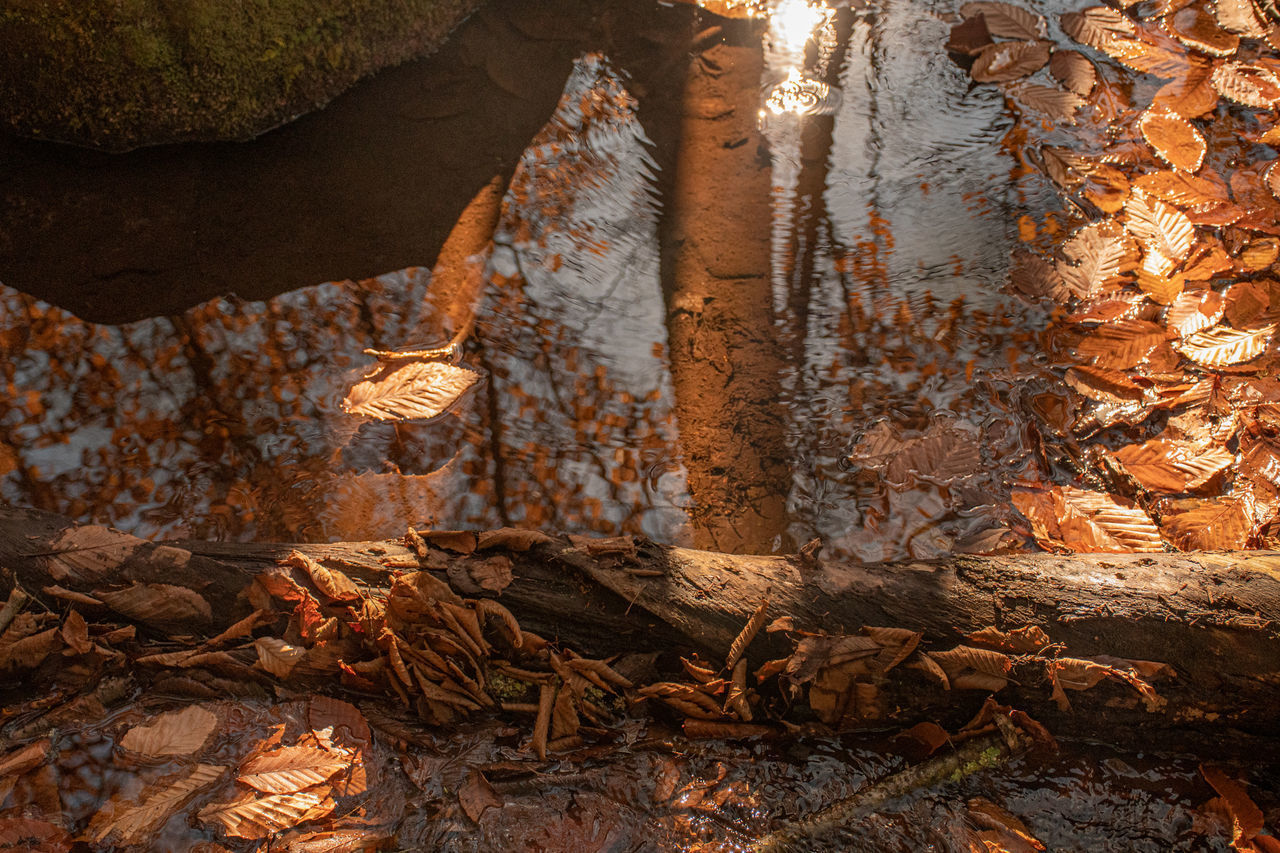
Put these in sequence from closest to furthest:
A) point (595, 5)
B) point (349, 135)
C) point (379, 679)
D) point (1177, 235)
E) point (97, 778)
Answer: point (97, 778)
point (379, 679)
point (1177, 235)
point (349, 135)
point (595, 5)

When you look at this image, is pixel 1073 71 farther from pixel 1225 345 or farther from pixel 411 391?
pixel 411 391

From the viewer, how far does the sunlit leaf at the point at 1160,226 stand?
2.80m

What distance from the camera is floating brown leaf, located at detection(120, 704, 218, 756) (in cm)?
160

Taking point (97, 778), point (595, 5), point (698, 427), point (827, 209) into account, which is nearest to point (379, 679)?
point (97, 778)

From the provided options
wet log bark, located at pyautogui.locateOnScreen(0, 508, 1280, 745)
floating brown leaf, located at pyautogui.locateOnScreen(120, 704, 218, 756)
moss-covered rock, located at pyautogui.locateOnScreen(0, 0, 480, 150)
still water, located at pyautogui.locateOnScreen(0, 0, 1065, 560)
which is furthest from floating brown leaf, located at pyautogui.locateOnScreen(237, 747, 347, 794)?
moss-covered rock, located at pyautogui.locateOnScreen(0, 0, 480, 150)

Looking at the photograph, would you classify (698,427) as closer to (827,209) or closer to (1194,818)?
(827,209)

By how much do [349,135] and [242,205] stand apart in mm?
639

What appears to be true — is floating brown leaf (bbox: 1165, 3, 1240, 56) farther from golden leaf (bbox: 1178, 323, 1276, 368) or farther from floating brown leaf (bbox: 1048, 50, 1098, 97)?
golden leaf (bbox: 1178, 323, 1276, 368)

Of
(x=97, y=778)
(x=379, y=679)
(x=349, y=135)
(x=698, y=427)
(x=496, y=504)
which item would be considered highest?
(x=349, y=135)

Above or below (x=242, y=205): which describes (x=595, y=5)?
above

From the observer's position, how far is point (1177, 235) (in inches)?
112

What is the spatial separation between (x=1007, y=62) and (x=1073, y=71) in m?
0.31

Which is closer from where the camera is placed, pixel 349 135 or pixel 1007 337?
pixel 1007 337

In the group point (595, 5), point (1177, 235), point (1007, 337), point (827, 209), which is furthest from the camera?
point (595, 5)
